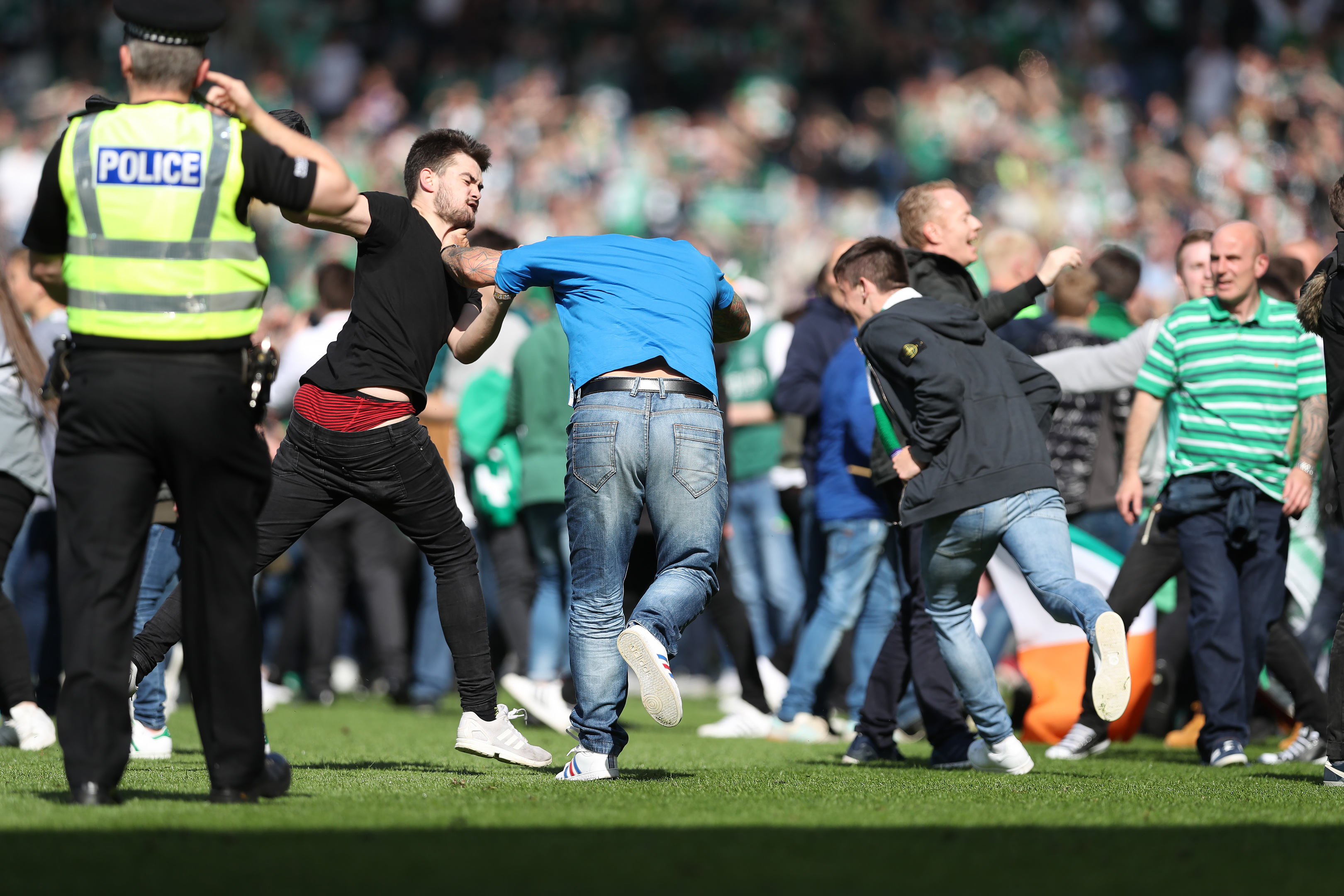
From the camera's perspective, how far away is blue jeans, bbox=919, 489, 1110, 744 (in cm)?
600

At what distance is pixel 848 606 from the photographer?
8.08 metres

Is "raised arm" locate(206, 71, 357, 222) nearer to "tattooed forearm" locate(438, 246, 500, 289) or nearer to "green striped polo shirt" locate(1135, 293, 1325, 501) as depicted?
"tattooed forearm" locate(438, 246, 500, 289)

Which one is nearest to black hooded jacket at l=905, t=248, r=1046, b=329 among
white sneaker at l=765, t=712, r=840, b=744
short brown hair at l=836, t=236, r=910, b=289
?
short brown hair at l=836, t=236, r=910, b=289

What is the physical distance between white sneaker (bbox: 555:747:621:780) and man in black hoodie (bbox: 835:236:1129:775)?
4.67ft

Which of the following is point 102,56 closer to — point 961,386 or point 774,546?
point 774,546

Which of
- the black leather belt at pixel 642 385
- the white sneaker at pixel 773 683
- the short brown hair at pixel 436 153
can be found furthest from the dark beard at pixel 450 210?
the white sneaker at pixel 773 683

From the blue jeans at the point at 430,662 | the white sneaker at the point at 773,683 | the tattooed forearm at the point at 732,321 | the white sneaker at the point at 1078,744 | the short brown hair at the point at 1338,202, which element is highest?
the short brown hair at the point at 1338,202

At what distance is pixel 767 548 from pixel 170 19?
21.0 ft

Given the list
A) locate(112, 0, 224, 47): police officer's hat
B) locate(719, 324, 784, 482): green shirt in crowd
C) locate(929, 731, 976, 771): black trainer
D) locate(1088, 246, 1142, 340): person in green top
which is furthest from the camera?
locate(719, 324, 784, 482): green shirt in crowd

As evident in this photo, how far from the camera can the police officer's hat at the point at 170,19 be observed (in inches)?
168

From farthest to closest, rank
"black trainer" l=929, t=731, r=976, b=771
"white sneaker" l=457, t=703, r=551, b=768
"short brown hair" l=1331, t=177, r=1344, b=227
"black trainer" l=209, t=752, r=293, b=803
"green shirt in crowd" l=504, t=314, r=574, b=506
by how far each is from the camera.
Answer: "green shirt in crowd" l=504, t=314, r=574, b=506, "black trainer" l=929, t=731, r=976, b=771, "short brown hair" l=1331, t=177, r=1344, b=227, "white sneaker" l=457, t=703, r=551, b=768, "black trainer" l=209, t=752, r=293, b=803

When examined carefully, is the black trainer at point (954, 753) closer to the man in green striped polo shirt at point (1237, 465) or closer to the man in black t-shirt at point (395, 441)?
the man in green striped polo shirt at point (1237, 465)

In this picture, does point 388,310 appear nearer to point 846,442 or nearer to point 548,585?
point 846,442

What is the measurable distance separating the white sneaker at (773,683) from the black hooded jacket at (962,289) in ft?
10.2
